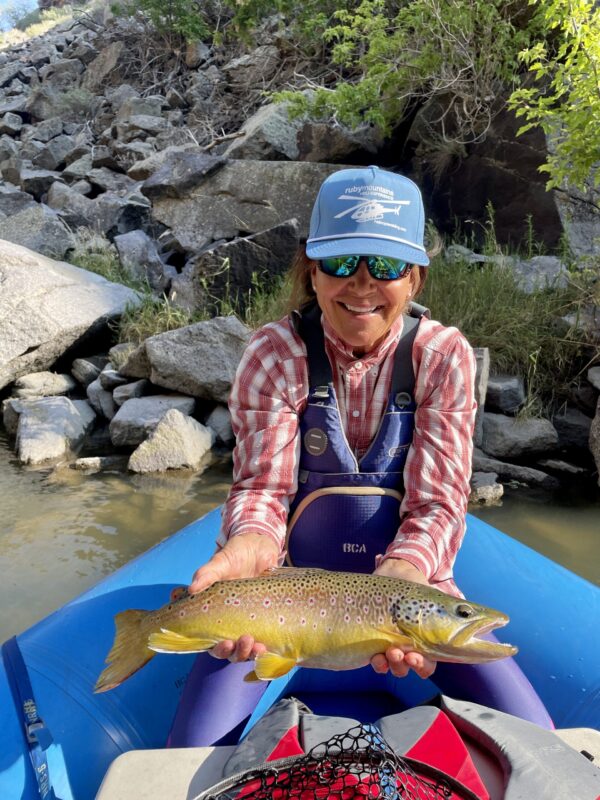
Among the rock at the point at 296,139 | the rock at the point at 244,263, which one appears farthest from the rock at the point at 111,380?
the rock at the point at 296,139

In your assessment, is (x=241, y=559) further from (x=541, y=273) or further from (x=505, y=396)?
(x=541, y=273)

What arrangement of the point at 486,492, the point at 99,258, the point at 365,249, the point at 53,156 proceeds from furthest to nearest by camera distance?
1. the point at 53,156
2. the point at 99,258
3. the point at 486,492
4. the point at 365,249

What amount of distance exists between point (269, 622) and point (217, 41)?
587 inches

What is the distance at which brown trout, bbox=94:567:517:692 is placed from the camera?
1.57 metres

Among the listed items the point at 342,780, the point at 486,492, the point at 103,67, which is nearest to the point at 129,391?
the point at 486,492

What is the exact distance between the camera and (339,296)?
199cm

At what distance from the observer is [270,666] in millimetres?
1567

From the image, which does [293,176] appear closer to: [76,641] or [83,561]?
[83,561]

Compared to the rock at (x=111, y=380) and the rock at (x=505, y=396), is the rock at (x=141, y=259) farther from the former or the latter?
the rock at (x=505, y=396)

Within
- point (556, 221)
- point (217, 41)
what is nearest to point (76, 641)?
point (556, 221)

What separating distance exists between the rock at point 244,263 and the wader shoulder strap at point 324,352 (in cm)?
498

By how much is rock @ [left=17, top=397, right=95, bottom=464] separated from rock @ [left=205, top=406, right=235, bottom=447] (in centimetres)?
116

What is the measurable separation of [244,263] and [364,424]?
532 cm

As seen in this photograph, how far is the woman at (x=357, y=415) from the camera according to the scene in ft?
6.37
